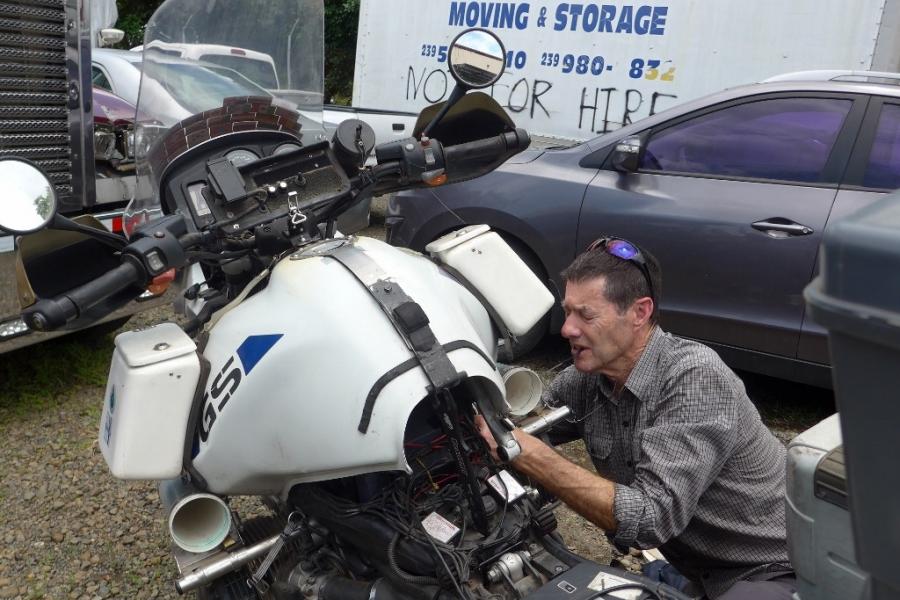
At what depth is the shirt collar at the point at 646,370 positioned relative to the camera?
6.44ft

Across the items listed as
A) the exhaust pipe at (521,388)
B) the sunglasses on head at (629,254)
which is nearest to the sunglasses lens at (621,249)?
the sunglasses on head at (629,254)

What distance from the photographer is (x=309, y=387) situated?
1487mm

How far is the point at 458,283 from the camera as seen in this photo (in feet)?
6.38

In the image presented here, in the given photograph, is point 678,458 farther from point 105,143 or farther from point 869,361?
point 105,143

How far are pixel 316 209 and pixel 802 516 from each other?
3.99ft

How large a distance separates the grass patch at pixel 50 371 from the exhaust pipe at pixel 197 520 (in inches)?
102

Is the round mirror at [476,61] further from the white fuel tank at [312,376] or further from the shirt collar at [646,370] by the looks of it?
the shirt collar at [646,370]

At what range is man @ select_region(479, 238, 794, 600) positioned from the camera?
67.1 inches

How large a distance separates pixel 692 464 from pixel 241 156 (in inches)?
49.7

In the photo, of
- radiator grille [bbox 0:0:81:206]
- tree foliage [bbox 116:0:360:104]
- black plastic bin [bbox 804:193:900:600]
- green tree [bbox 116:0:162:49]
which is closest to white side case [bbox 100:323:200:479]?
black plastic bin [bbox 804:193:900:600]

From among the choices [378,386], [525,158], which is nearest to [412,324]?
[378,386]

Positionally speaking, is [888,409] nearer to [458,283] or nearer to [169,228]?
[458,283]

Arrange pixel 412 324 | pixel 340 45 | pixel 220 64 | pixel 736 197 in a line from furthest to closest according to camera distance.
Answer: pixel 340 45 < pixel 736 197 < pixel 220 64 < pixel 412 324

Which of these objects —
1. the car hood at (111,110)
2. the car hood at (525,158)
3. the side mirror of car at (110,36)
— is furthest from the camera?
the side mirror of car at (110,36)
